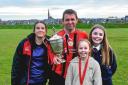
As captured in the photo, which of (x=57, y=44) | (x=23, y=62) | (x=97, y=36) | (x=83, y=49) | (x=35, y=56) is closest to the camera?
(x=83, y=49)

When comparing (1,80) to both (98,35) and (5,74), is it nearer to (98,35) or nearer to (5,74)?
(5,74)

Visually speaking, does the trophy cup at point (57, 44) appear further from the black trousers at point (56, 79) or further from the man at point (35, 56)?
the black trousers at point (56, 79)

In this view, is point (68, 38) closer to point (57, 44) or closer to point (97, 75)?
point (57, 44)

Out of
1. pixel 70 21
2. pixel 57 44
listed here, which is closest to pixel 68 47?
pixel 57 44

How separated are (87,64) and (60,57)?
0.56 meters

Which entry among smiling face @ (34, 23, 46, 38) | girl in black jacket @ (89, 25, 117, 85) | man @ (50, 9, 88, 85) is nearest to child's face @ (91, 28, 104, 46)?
girl in black jacket @ (89, 25, 117, 85)

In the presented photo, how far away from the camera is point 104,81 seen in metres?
7.53

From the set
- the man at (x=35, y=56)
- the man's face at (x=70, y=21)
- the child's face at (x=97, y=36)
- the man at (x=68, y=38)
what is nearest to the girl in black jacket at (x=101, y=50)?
the child's face at (x=97, y=36)

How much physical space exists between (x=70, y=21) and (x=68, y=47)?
43 centimetres

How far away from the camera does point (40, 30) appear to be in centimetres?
735

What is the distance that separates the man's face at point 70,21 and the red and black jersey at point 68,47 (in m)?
0.11

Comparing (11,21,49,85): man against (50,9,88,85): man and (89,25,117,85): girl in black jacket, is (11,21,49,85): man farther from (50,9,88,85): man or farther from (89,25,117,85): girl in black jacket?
(89,25,117,85): girl in black jacket

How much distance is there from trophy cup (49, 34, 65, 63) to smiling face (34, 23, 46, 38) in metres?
0.19

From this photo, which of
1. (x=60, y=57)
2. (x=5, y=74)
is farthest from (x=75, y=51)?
(x=5, y=74)
